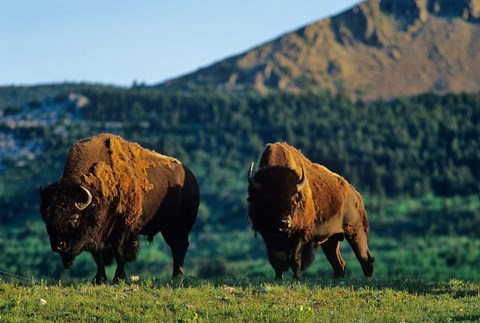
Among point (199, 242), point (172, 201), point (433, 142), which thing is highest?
point (172, 201)

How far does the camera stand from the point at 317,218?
22.4 m

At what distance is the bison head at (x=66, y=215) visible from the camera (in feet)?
63.4

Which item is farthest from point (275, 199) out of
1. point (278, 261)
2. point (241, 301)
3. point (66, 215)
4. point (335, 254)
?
point (66, 215)

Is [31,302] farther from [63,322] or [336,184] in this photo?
[336,184]

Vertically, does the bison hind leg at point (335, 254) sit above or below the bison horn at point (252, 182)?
below

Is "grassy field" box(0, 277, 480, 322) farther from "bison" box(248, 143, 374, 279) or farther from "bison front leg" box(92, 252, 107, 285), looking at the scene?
"bison" box(248, 143, 374, 279)

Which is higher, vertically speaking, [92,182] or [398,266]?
[92,182]

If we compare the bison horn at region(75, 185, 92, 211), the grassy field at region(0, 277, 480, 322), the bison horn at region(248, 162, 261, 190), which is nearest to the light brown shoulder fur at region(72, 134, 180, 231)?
the bison horn at region(75, 185, 92, 211)

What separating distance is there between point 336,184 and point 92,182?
6.21 m

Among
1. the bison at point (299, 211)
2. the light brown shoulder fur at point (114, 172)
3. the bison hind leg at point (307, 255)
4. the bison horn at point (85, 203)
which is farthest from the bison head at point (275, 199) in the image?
the bison horn at point (85, 203)

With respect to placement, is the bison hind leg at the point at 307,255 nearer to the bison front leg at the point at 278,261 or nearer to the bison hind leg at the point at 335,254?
the bison front leg at the point at 278,261

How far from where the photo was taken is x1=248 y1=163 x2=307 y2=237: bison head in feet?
68.4

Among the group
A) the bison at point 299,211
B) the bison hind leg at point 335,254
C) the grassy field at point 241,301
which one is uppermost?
the bison at point 299,211

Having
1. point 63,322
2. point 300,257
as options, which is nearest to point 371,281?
point 300,257
